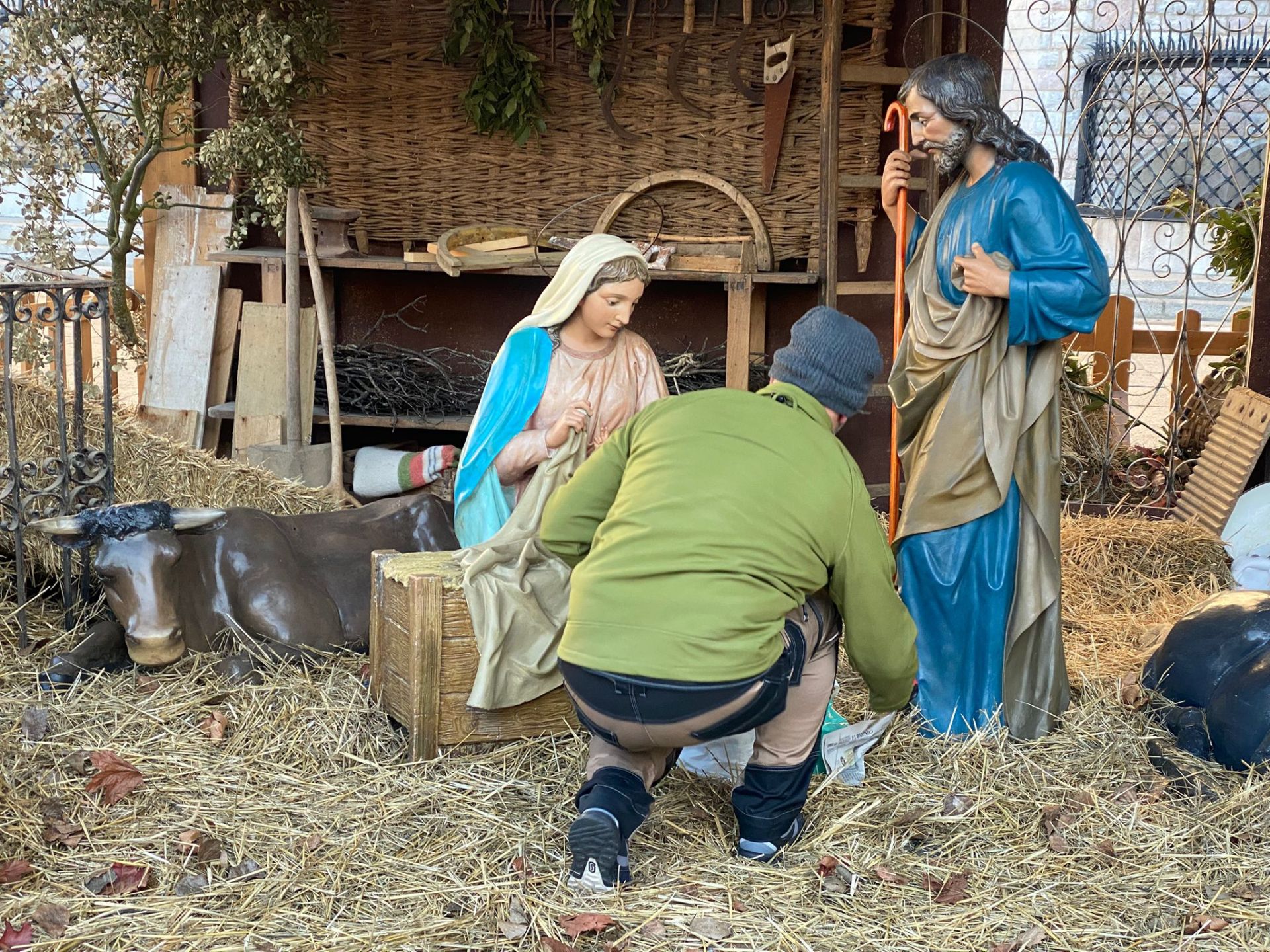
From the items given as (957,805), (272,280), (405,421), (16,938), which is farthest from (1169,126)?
(16,938)

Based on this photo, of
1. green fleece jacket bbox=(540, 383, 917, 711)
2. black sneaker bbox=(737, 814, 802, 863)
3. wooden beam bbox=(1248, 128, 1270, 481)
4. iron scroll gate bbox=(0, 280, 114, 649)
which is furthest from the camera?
wooden beam bbox=(1248, 128, 1270, 481)

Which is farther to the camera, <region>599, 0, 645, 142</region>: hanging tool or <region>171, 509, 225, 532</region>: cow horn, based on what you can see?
<region>599, 0, 645, 142</region>: hanging tool

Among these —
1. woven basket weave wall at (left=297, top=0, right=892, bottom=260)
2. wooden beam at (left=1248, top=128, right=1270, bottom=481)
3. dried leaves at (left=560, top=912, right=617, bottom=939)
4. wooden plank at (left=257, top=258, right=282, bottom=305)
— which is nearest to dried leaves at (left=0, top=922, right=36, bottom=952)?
dried leaves at (left=560, top=912, right=617, bottom=939)

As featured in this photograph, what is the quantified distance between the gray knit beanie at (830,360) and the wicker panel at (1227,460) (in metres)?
3.95

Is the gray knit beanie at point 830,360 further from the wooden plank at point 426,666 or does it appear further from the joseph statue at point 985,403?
the wooden plank at point 426,666

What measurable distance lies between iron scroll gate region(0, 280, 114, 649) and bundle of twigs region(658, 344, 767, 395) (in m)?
2.98

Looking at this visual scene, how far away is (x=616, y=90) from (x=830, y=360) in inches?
177

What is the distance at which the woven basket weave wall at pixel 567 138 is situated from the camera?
724 centimetres

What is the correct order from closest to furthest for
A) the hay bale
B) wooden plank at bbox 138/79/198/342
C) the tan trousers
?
the tan trousers, the hay bale, wooden plank at bbox 138/79/198/342

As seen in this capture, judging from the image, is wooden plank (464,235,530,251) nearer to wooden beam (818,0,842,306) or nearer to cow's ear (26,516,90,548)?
wooden beam (818,0,842,306)

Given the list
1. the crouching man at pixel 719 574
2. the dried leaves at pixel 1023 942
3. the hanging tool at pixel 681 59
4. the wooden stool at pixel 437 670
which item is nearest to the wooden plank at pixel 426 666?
the wooden stool at pixel 437 670

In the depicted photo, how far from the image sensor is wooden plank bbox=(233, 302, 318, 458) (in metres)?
7.22

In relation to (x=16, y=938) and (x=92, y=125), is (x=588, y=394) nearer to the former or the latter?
(x=16, y=938)

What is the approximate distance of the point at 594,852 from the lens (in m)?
3.27
